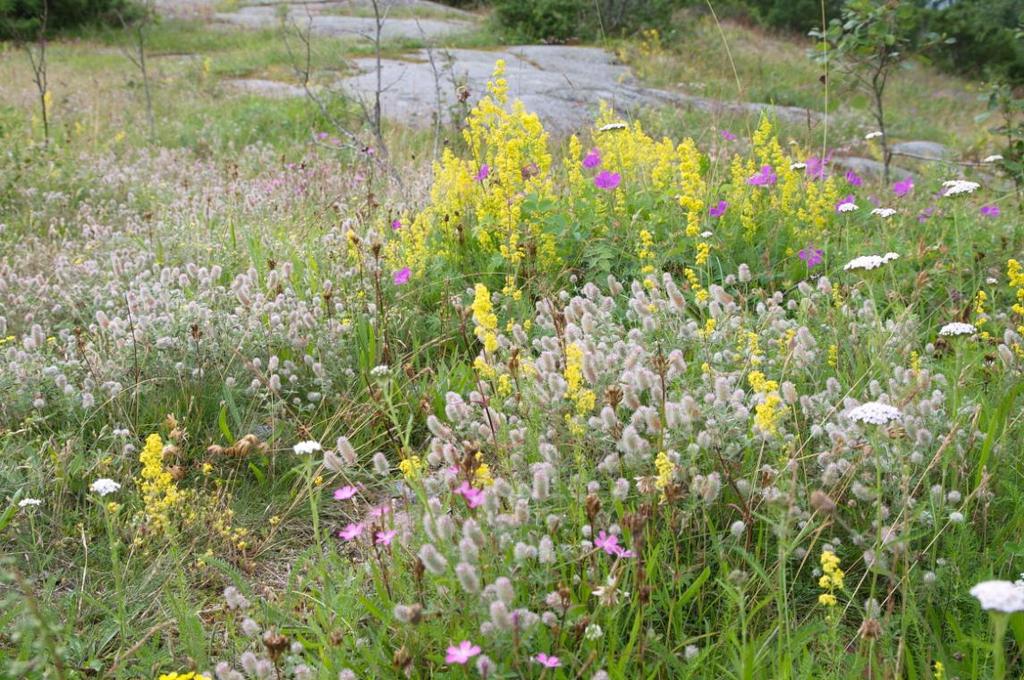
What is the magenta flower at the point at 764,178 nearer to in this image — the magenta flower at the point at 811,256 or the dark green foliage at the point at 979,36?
the magenta flower at the point at 811,256

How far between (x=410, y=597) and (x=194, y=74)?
14.3 metres

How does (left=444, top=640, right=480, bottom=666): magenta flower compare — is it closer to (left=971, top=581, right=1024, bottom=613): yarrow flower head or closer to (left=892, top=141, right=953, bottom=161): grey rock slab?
(left=971, top=581, right=1024, bottom=613): yarrow flower head

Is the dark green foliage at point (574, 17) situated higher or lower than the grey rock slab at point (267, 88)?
higher

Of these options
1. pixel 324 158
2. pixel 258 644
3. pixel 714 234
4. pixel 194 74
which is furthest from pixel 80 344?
pixel 194 74

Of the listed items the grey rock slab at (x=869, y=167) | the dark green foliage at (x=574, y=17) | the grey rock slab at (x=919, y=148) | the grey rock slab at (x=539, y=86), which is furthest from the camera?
the dark green foliage at (x=574, y=17)

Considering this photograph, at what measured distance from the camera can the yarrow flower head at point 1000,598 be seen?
116 centimetres

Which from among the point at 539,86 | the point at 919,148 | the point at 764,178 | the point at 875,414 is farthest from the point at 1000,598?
the point at 919,148

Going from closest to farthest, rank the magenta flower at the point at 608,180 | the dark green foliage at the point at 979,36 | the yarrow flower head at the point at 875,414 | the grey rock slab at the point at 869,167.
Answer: the yarrow flower head at the point at 875,414, the magenta flower at the point at 608,180, the grey rock slab at the point at 869,167, the dark green foliage at the point at 979,36

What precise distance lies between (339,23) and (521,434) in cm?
2122

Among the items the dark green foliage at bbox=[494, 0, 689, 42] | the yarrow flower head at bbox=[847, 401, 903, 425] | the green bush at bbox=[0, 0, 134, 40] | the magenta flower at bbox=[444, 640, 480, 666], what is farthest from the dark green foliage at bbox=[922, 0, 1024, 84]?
the magenta flower at bbox=[444, 640, 480, 666]

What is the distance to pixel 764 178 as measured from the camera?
14.1 feet

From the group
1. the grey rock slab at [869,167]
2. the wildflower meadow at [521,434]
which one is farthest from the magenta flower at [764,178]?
the grey rock slab at [869,167]

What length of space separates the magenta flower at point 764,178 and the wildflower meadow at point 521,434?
7cm

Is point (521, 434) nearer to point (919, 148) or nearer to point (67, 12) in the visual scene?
point (919, 148)
